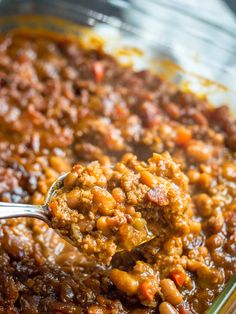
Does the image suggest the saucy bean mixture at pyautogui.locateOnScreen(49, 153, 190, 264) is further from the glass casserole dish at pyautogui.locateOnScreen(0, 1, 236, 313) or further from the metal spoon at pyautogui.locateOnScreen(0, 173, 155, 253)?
the glass casserole dish at pyautogui.locateOnScreen(0, 1, 236, 313)

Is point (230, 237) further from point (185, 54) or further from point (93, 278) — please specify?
point (185, 54)

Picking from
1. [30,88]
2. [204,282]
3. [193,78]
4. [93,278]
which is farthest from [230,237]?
[30,88]

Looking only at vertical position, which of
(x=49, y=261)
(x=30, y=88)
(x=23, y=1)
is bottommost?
(x=49, y=261)

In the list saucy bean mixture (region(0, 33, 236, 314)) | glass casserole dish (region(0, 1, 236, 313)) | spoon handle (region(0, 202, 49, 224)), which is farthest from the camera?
glass casserole dish (region(0, 1, 236, 313))

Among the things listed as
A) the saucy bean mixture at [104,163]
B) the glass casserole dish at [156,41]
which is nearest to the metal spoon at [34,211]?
the saucy bean mixture at [104,163]

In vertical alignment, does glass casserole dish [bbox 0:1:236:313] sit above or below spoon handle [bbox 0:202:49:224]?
above

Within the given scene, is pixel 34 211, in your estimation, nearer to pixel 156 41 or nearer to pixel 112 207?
pixel 112 207

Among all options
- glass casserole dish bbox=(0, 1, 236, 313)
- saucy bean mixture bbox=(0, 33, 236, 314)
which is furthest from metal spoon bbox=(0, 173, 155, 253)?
glass casserole dish bbox=(0, 1, 236, 313)
